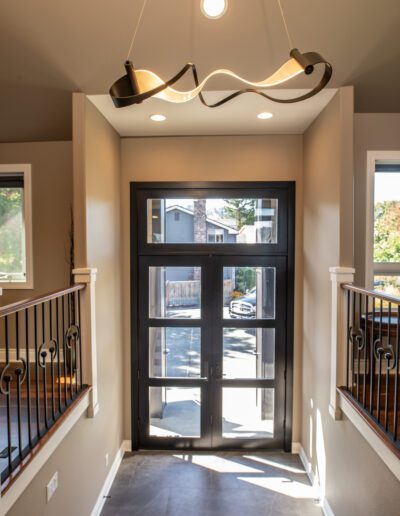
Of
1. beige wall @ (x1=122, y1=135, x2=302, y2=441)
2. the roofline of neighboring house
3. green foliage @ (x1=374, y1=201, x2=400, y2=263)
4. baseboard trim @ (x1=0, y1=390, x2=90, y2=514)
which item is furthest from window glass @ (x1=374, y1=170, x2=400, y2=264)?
baseboard trim @ (x1=0, y1=390, x2=90, y2=514)

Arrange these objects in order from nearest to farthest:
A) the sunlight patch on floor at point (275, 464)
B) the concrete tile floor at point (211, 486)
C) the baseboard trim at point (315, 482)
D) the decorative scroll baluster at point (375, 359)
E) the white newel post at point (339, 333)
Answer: the decorative scroll baluster at point (375, 359) → the white newel post at point (339, 333) → the baseboard trim at point (315, 482) → the concrete tile floor at point (211, 486) → the sunlight patch on floor at point (275, 464)

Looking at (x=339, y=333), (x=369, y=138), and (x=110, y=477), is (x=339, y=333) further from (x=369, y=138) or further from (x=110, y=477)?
(x=110, y=477)

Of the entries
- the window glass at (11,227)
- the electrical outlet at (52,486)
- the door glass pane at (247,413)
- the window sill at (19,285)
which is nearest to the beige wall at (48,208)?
the window sill at (19,285)

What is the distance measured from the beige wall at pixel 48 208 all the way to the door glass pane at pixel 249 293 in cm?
166

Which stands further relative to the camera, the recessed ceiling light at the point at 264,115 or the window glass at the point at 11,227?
A: the window glass at the point at 11,227

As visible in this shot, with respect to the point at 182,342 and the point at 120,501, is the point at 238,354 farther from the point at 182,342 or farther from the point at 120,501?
the point at 120,501

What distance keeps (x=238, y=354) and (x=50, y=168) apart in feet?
8.92

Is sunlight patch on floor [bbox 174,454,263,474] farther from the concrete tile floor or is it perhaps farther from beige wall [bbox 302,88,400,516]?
beige wall [bbox 302,88,400,516]

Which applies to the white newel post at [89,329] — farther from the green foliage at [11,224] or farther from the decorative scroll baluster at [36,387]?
the green foliage at [11,224]

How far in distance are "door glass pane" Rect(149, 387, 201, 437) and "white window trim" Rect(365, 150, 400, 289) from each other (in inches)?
83.3

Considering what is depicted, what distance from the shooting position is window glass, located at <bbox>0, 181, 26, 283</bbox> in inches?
132

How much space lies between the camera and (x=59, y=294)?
210cm

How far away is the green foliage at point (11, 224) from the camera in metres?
3.36

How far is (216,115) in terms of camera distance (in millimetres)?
3004
